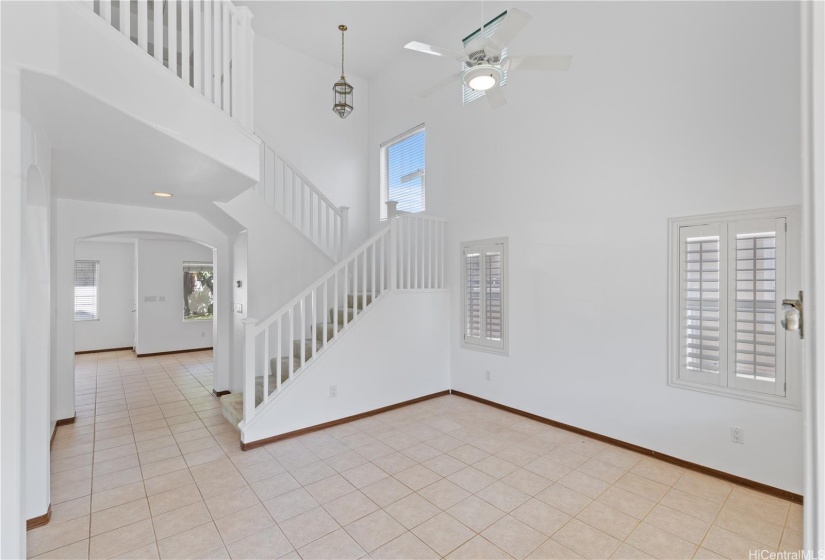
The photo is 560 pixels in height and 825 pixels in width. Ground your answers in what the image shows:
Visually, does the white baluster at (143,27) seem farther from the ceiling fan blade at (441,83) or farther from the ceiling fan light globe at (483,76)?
the ceiling fan light globe at (483,76)

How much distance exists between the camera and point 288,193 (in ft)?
19.4

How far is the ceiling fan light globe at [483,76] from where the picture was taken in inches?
107

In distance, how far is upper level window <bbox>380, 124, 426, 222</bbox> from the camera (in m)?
6.20

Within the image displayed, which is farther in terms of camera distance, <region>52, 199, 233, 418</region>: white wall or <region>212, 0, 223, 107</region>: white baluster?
<region>52, 199, 233, 418</region>: white wall

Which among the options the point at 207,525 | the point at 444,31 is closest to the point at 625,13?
the point at 444,31

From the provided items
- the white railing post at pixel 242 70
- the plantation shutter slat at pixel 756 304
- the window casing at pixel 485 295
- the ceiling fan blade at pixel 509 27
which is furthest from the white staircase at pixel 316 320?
the plantation shutter slat at pixel 756 304

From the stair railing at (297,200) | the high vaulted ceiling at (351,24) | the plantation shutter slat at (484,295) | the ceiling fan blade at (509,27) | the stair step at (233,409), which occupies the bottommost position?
the stair step at (233,409)

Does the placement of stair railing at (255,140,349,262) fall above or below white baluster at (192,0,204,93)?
below

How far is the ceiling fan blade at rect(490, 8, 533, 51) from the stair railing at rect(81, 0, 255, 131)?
Answer: 2.15m

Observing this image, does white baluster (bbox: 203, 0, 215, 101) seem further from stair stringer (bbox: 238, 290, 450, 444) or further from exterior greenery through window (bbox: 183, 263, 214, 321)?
exterior greenery through window (bbox: 183, 263, 214, 321)

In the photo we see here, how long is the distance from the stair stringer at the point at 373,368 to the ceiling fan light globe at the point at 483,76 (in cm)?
262

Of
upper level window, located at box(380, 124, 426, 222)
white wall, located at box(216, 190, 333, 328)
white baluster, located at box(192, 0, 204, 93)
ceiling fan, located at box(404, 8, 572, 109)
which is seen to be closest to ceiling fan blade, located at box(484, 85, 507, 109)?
ceiling fan, located at box(404, 8, 572, 109)

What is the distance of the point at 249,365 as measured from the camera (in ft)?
12.0

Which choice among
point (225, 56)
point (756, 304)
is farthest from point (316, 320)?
point (756, 304)
